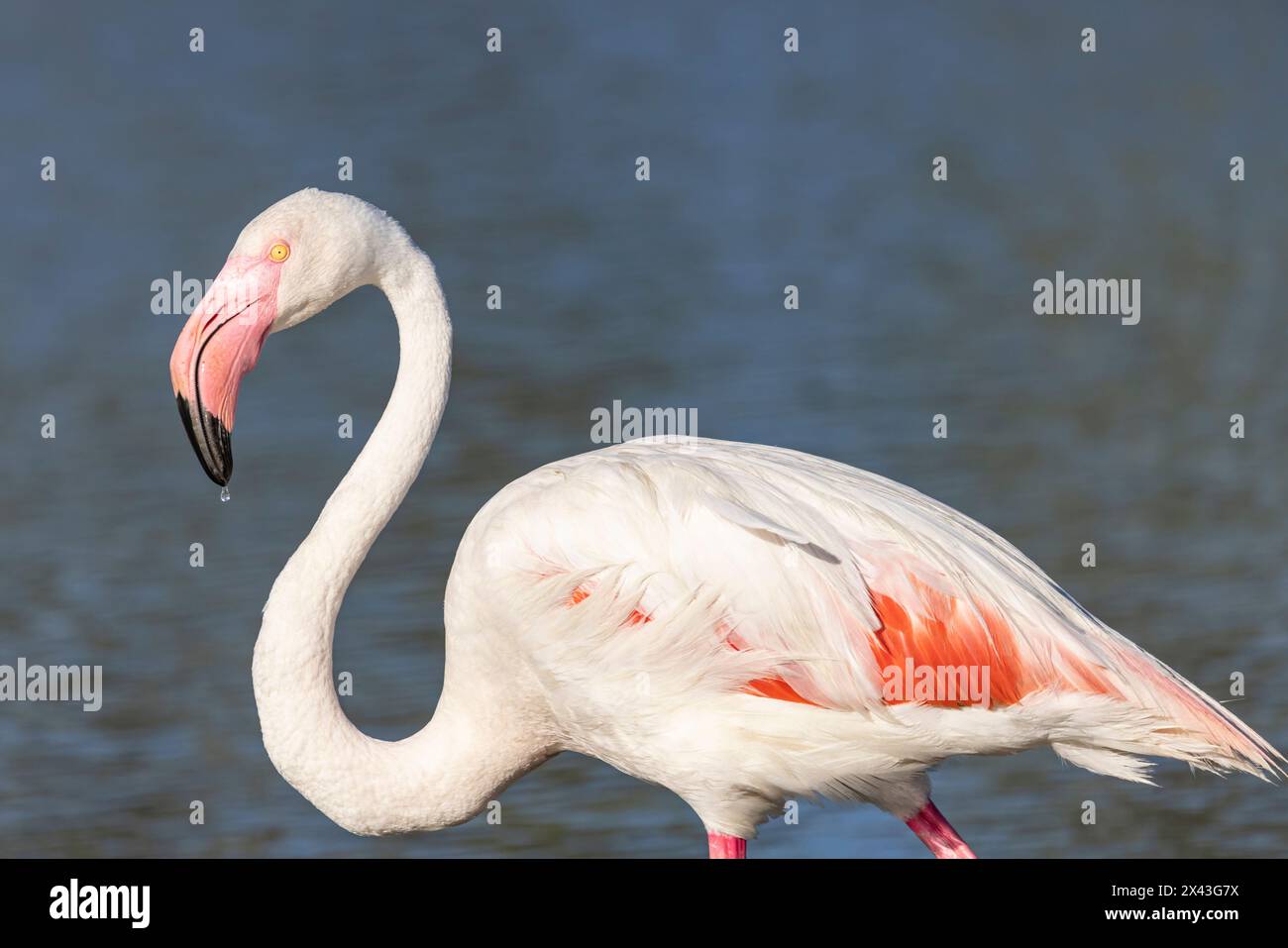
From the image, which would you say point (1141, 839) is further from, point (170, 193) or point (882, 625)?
point (170, 193)

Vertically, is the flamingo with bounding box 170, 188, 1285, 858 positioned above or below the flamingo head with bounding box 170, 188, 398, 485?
below

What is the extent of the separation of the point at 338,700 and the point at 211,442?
2.40 feet

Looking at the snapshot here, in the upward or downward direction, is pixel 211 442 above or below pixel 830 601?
above

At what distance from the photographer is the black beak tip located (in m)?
4.23

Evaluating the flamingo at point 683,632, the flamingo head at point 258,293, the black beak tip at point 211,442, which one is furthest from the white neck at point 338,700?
the black beak tip at point 211,442

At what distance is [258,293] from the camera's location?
4.31 metres

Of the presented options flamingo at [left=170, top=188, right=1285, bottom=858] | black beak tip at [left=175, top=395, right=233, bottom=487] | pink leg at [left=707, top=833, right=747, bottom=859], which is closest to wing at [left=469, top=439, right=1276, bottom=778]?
flamingo at [left=170, top=188, right=1285, bottom=858]

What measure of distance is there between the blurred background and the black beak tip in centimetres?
234

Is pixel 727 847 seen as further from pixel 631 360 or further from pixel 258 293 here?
pixel 631 360

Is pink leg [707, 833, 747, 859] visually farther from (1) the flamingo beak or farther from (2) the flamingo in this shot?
(1) the flamingo beak

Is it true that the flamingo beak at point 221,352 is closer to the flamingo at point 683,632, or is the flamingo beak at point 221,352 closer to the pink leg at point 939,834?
the flamingo at point 683,632

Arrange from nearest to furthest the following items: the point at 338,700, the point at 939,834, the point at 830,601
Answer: the point at 830,601 < the point at 338,700 < the point at 939,834

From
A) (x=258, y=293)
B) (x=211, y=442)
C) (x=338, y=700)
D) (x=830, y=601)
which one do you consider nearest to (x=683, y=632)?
(x=830, y=601)

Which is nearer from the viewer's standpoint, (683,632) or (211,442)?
(683,632)
